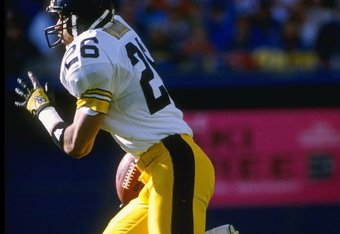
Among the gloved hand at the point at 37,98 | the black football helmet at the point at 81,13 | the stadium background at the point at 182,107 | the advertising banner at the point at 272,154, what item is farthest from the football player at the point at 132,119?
the advertising banner at the point at 272,154

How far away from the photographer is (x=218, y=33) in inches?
351

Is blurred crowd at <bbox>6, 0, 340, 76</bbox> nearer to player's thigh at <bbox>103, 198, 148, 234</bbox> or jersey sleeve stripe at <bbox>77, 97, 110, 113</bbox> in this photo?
player's thigh at <bbox>103, 198, 148, 234</bbox>

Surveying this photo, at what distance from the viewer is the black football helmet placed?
4.56 m

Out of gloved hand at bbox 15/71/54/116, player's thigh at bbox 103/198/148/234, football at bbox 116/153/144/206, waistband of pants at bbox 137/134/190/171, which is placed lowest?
player's thigh at bbox 103/198/148/234

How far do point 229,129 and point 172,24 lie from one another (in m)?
1.21

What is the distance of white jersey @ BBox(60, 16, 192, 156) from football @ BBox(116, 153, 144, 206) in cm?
26

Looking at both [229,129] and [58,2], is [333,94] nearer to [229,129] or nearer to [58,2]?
[229,129]

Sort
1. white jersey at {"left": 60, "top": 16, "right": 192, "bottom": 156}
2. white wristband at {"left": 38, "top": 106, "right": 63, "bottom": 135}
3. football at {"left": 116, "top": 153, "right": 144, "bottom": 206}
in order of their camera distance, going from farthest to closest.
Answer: football at {"left": 116, "top": 153, "right": 144, "bottom": 206}
white wristband at {"left": 38, "top": 106, "right": 63, "bottom": 135}
white jersey at {"left": 60, "top": 16, "right": 192, "bottom": 156}

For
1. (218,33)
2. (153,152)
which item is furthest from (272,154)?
(153,152)

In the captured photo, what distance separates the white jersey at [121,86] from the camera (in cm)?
434

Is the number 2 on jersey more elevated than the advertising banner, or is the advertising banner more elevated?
the number 2 on jersey

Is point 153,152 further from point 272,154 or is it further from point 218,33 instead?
point 218,33

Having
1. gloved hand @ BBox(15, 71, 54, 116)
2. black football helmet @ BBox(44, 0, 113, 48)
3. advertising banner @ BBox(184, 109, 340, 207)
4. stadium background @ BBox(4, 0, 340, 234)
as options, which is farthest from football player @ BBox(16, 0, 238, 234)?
advertising banner @ BBox(184, 109, 340, 207)

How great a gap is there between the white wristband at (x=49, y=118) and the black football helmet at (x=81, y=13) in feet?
1.16
